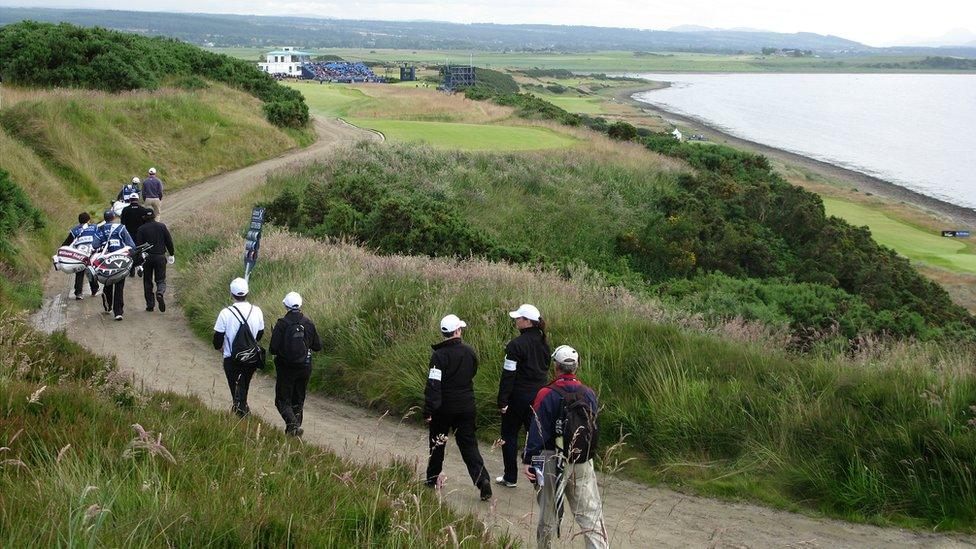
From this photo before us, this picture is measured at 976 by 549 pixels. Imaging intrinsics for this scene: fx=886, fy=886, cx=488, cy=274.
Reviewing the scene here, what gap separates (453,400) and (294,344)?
2.15m

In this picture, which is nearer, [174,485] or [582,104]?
[174,485]

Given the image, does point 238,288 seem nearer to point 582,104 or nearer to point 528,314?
point 528,314

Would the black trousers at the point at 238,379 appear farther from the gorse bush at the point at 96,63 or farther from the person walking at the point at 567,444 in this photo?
the gorse bush at the point at 96,63

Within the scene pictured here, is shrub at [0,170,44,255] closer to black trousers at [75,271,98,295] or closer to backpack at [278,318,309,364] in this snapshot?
black trousers at [75,271,98,295]

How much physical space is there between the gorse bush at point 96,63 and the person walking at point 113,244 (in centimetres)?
2386

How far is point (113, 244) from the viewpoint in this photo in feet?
48.6

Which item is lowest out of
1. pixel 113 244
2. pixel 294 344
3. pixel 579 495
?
pixel 113 244

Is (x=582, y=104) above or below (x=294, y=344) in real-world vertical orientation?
below

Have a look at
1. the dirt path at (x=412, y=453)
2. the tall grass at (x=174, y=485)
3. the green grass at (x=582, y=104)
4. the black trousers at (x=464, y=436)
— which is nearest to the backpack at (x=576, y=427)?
the dirt path at (x=412, y=453)

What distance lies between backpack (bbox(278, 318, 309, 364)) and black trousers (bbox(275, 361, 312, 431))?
4.0 inches

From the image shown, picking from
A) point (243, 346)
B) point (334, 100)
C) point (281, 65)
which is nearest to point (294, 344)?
point (243, 346)

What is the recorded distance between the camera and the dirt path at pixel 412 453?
7.64 metres

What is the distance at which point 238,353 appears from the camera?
9.69 metres

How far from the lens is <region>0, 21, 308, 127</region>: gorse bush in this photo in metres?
35.4
